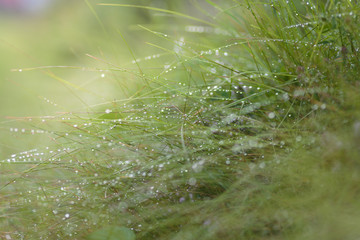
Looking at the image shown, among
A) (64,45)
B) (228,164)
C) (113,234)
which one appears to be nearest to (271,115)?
(228,164)

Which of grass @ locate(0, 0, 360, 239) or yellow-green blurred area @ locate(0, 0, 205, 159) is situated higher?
yellow-green blurred area @ locate(0, 0, 205, 159)

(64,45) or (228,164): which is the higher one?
(64,45)

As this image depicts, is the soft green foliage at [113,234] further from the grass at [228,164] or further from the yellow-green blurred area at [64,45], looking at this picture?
the yellow-green blurred area at [64,45]

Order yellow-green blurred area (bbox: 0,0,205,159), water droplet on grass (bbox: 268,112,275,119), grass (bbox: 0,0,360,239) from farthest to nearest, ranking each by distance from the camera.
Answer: yellow-green blurred area (bbox: 0,0,205,159)
water droplet on grass (bbox: 268,112,275,119)
grass (bbox: 0,0,360,239)

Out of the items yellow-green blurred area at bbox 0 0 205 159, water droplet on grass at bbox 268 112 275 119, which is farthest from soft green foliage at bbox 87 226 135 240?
yellow-green blurred area at bbox 0 0 205 159

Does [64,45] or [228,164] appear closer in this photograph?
[228,164]

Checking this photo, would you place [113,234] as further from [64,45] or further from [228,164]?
[64,45]

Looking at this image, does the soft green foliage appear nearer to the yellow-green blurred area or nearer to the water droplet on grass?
the water droplet on grass

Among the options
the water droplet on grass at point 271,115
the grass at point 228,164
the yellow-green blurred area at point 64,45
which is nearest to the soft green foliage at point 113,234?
the grass at point 228,164

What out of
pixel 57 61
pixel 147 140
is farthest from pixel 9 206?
pixel 57 61
